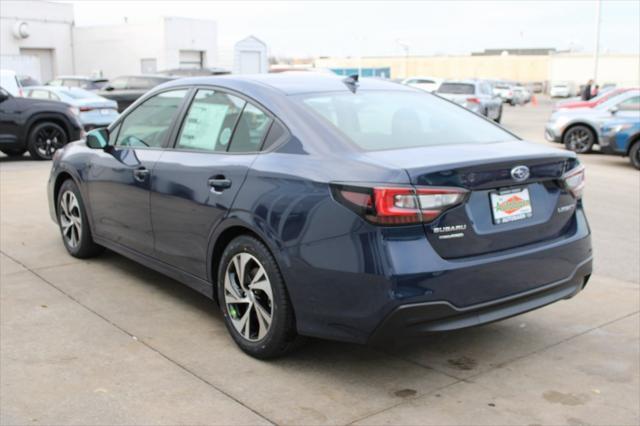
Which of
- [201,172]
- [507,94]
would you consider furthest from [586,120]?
[507,94]

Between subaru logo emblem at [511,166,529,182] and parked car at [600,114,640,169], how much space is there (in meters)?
10.9

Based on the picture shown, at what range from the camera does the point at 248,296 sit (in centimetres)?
424

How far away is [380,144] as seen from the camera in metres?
4.06

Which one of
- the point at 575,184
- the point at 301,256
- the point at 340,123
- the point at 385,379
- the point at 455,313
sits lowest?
the point at 385,379

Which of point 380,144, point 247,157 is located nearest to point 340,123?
point 380,144

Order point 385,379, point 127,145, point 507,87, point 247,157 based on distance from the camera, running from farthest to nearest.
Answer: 1. point 507,87
2. point 127,145
3. point 247,157
4. point 385,379

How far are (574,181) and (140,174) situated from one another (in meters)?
2.92

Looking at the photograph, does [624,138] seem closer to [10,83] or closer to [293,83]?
[293,83]

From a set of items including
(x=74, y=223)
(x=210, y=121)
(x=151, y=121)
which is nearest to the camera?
(x=210, y=121)

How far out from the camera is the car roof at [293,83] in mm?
4586

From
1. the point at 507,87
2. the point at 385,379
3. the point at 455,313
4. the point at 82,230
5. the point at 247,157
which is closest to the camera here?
the point at 455,313

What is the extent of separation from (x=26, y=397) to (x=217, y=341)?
121cm

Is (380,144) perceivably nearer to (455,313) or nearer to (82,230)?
(455,313)

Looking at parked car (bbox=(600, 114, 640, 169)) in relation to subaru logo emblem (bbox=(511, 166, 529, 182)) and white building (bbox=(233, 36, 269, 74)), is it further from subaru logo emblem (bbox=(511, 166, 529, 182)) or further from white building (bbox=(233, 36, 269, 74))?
white building (bbox=(233, 36, 269, 74))
